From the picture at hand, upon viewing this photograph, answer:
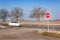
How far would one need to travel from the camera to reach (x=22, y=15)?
126 meters

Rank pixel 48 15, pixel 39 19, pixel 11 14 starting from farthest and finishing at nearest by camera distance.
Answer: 1. pixel 11 14
2. pixel 39 19
3. pixel 48 15

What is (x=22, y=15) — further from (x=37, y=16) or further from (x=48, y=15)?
(x=48, y=15)

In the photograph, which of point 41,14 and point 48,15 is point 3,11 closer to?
point 41,14

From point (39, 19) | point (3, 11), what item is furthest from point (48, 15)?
point (3, 11)

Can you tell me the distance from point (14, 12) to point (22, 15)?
514 centimetres

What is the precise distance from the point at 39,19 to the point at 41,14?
3.14 meters

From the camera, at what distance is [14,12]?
125m

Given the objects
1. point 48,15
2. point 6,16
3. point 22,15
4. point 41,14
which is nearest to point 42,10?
point 41,14

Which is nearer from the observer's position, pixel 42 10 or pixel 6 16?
pixel 42 10

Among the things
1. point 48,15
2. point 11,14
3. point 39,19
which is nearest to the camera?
point 48,15

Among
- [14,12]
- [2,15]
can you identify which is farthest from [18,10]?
[2,15]

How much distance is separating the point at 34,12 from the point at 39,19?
7149mm

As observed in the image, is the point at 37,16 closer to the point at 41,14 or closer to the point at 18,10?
the point at 41,14

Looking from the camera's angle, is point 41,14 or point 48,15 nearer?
point 48,15
